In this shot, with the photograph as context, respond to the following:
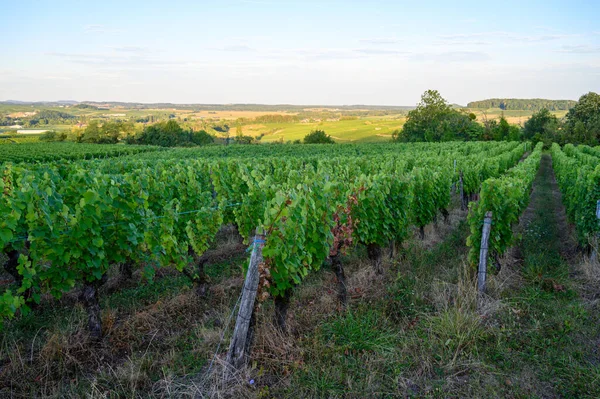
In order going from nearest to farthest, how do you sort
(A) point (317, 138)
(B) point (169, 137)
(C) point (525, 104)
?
(A) point (317, 138) → (B) point (169, 137) → (C) point (525, 104)

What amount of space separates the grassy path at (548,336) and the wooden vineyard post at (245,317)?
8.50ft

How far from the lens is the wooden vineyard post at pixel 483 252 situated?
18.4 feet

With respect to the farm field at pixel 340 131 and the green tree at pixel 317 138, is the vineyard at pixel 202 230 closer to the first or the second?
the green tree at pixel 317 138

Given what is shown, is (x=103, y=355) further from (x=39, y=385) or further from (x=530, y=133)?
(x=530, y=133)

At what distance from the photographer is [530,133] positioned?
6838 centimetres

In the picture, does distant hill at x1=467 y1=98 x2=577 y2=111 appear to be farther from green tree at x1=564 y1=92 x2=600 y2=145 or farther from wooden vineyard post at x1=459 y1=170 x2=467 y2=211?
wooden vineyard post at x1=459 y1=170 x2=467 y2=211

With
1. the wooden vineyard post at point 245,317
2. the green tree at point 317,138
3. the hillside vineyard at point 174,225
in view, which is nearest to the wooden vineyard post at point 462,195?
the hillside vineyard at point 174,225

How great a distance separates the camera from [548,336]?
460 cm

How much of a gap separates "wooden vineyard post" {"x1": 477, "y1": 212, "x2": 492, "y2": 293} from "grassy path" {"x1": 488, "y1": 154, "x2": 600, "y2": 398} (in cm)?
38

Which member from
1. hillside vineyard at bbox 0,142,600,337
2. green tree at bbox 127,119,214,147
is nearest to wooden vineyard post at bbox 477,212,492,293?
hillside vineyard at bbox 0,142,600,337

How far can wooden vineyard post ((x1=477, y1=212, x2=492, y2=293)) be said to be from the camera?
5.61 metres

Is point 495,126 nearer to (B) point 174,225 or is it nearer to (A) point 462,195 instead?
(A) point 462,195

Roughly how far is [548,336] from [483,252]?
147 centimetres

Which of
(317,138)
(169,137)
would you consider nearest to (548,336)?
(317,138)
